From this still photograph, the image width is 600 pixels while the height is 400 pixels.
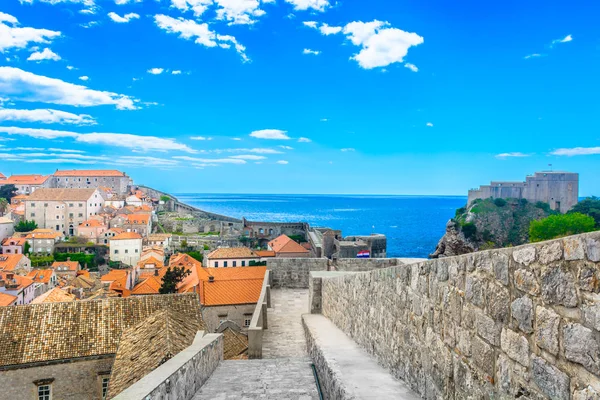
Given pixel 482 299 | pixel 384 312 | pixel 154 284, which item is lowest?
pixel 154 284

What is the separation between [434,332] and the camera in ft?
10.8

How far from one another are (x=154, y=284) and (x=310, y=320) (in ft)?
86.8

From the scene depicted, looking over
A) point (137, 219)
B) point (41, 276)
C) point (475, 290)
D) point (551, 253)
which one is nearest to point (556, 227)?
point (475, 290)

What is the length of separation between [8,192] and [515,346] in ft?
383

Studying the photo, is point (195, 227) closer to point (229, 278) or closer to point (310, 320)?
point (229, 278)

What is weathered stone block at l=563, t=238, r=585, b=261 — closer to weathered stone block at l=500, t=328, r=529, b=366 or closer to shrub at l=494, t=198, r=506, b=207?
weathered stone block at l=500, t=328, r=529, b=366

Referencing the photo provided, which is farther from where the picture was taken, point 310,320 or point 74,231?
point 74,231

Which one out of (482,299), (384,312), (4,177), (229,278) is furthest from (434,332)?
(4,177)

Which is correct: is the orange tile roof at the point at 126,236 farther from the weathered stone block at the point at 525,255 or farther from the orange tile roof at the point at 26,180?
the weathered stone block at the point at 525,255

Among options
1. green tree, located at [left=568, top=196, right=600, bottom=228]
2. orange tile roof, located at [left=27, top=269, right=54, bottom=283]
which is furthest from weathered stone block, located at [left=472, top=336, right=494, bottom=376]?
green tree, located at [left=568, top=196, right=600, bottom=228]

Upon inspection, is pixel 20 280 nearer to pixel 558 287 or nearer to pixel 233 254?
pixel 233 254

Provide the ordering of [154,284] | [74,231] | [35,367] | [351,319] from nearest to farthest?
1. [351,319]
2. [35,367]
3. [154,284]
4. [74,231]

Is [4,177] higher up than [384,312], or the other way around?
[4,177]

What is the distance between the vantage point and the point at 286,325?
9688 millimetres
